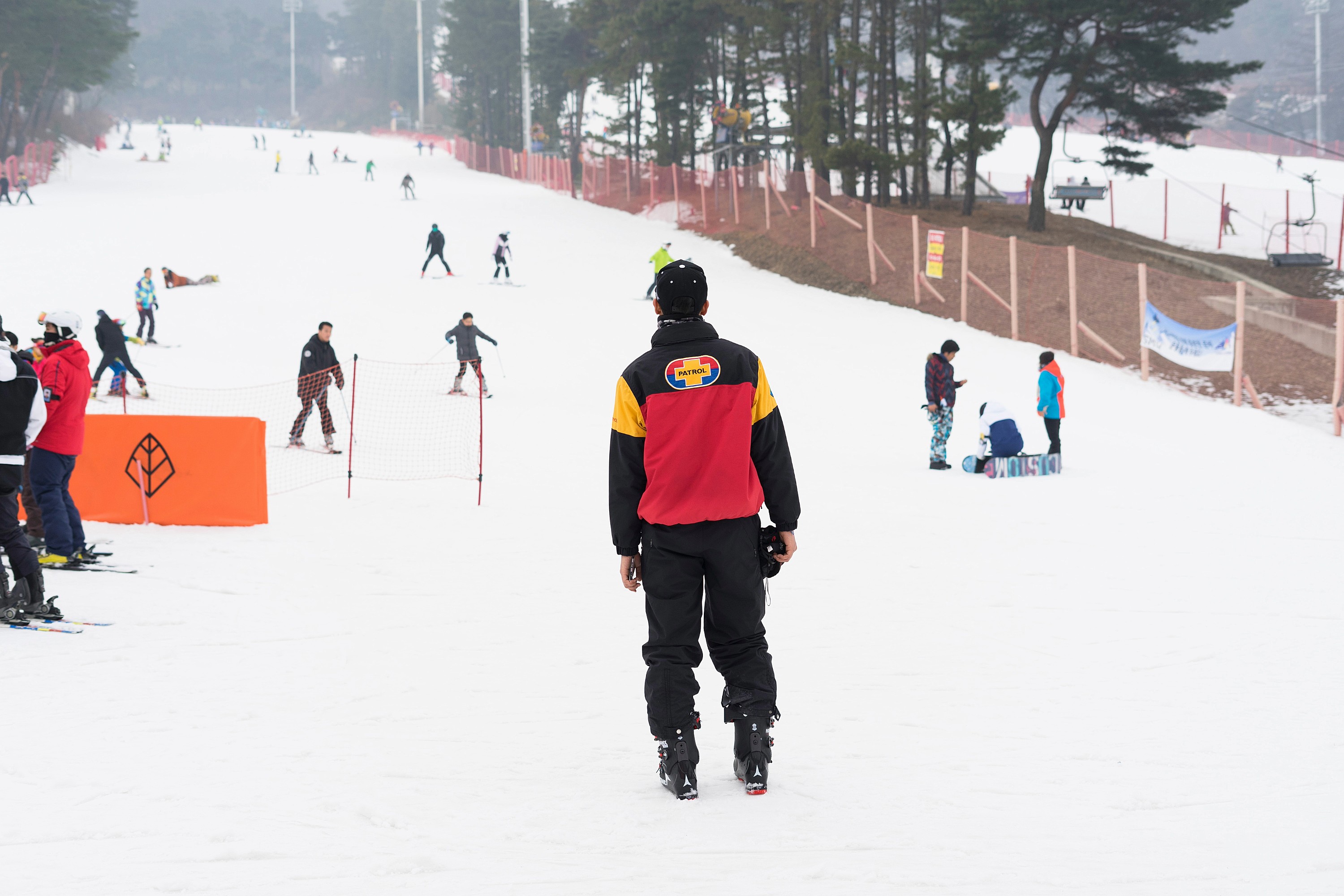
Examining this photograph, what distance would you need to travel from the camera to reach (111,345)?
604 inches

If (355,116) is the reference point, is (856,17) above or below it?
below

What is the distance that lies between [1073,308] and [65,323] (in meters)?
17.7

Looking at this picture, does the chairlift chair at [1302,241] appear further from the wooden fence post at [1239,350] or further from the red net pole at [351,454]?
the red net pole at [351,454]

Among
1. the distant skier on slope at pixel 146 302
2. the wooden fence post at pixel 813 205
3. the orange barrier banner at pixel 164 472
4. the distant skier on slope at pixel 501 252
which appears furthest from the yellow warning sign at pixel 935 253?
the orange barrier banner at pixel 164 472

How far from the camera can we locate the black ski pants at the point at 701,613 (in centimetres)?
384

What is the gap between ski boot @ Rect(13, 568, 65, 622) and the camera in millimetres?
6262

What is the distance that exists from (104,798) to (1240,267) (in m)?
33.2

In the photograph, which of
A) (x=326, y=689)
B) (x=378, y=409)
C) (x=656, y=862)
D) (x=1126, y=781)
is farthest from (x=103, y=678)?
(x=378, y=409)

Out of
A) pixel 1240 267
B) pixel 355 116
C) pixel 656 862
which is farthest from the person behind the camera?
pixel 355 116

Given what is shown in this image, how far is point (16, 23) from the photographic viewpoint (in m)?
45.5

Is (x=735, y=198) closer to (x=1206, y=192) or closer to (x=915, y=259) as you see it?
(x=915, y=259)

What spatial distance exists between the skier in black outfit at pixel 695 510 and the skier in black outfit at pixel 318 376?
10.2m

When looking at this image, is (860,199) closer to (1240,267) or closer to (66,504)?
(1240,267)

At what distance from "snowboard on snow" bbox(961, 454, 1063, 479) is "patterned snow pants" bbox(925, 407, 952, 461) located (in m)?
0.36
